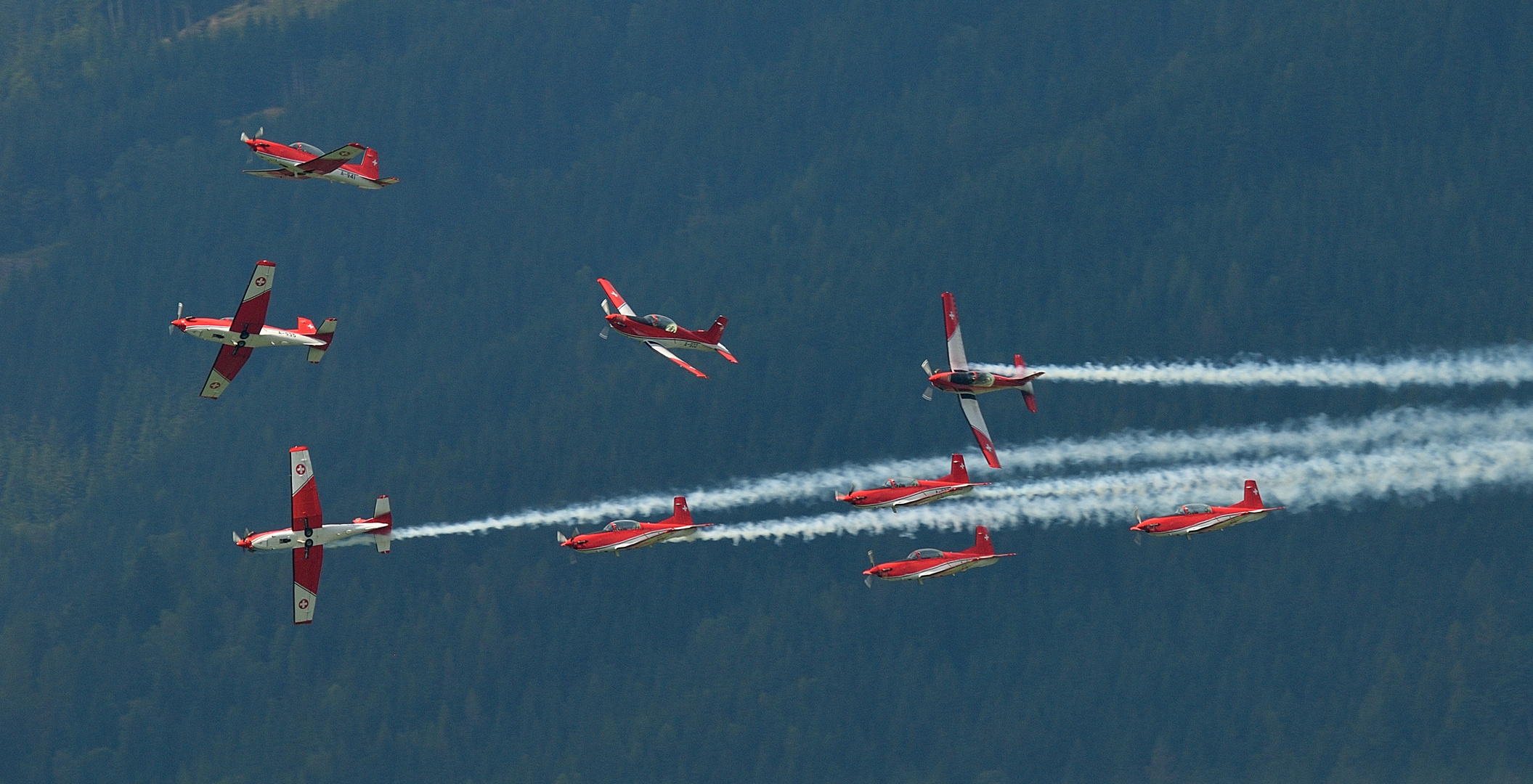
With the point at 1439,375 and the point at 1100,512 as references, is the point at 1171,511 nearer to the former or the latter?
the point at 1100,512

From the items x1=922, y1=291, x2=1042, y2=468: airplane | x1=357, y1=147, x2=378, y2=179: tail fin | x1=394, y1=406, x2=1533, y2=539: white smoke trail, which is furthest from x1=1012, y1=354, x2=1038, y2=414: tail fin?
x1=357, y1=147, x2=378, y2=179: tail fin

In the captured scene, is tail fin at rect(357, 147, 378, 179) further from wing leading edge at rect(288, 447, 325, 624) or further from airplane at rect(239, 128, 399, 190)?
wing leading edge at rect(288, 447, 325, 624)

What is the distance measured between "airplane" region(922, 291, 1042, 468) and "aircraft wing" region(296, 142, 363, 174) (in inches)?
1275

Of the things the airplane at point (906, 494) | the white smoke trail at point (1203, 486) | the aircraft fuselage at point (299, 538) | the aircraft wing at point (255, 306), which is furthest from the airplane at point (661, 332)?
the aircraft fuselage at point (299, 538)

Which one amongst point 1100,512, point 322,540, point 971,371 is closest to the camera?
point 322,540

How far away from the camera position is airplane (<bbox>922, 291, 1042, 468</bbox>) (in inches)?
5251

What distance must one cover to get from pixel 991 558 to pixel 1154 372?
17.0 meters

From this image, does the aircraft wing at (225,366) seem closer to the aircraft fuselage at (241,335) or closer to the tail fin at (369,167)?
the aircraft fuselage at (241,335)

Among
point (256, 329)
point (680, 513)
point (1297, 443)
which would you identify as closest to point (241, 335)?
point (256, 329)

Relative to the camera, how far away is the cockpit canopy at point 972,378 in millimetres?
133250

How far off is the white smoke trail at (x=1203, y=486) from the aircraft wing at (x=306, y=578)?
2255 cm

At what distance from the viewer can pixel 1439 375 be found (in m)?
144

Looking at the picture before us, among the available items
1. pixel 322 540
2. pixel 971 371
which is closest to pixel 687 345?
pixel 971 371

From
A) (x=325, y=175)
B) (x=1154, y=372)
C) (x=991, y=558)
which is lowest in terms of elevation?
(x=991, y=558)
